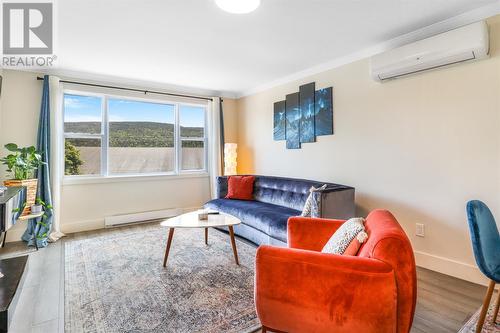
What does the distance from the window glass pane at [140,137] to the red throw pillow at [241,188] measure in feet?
4.39

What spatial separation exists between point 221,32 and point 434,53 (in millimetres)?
2014

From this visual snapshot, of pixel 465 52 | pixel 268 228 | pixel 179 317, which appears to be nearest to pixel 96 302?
pixel 179 317

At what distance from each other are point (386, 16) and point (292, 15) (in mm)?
852

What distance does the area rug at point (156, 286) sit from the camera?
5.93 ft

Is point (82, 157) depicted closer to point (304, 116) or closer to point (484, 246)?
point (304, 116)

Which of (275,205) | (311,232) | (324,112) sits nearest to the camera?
(311,232)

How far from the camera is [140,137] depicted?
4.68m

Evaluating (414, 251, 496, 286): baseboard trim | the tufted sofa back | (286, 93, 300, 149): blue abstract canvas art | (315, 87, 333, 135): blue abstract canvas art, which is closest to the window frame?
the tufted sofa back

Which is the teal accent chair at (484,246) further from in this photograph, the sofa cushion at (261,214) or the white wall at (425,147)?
the sofa cushion at (261,214)

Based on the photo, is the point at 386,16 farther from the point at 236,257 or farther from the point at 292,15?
the point at 236,257

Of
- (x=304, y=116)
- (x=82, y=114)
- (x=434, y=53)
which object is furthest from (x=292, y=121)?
(x=82, y=114)

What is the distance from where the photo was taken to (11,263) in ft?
7.70

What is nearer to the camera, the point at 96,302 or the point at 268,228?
the point at 96,302

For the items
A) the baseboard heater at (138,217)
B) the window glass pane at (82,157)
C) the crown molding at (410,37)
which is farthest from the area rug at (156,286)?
the crown molding at (410,37)
